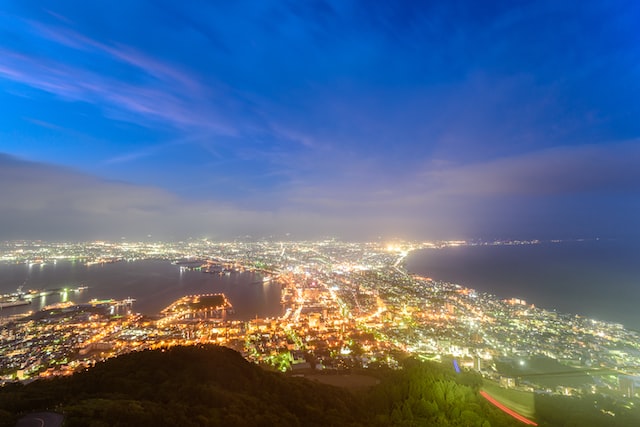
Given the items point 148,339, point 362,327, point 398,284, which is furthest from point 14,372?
point 398,284

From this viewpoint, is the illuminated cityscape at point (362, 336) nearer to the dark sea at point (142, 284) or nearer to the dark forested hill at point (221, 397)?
the dark sea at point (142, 284)

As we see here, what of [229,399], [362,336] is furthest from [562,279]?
[229,399]

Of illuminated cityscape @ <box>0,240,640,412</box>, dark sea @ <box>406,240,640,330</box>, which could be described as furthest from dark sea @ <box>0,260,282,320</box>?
dark sea @ <box>406,240,640,330</box>

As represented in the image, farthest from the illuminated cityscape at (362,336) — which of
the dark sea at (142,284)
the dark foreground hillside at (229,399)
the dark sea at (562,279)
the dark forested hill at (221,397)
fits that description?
the dark sea at (562,279)

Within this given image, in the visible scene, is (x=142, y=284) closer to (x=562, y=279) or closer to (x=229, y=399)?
(x=229, y=399)

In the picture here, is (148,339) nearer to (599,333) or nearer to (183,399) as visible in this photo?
(183,399)

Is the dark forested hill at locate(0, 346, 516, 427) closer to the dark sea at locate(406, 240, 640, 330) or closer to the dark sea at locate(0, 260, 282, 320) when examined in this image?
the dark sea at locate(0, 260, 282, 320)
